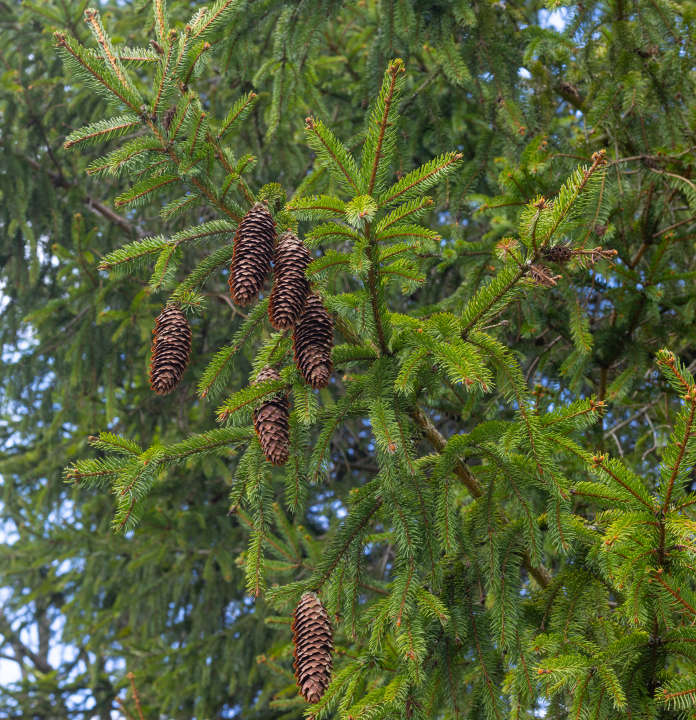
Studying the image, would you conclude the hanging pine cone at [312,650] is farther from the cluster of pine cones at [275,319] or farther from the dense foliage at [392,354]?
the cluster of pine cones at [275,319]

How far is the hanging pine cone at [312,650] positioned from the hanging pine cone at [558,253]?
1.13 meters

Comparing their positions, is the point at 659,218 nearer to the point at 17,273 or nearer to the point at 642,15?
the point at 642,15

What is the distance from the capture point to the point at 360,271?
1604 millimetres

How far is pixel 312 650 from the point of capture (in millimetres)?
1697

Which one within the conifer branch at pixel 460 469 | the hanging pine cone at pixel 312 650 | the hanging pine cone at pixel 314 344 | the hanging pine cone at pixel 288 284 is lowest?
the hanging pine cone at pixel 312 650

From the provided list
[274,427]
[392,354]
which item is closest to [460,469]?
[392,354]

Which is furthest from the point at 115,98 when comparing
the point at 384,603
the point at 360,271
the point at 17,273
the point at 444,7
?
the point at 17,273

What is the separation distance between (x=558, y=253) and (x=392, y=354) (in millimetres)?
553

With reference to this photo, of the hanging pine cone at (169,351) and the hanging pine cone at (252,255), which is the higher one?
the hanging pine cone at (252,255)

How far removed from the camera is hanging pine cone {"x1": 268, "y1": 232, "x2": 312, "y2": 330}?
5.52 feet

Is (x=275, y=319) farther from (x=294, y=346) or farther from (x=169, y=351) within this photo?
(x=169, y=351)

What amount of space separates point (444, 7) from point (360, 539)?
2.98 m

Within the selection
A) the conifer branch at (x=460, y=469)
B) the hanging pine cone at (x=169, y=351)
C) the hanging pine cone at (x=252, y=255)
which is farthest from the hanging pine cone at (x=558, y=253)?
the hanging pine cone at (x=169, y=351)

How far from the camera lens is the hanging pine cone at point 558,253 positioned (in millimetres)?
1634
